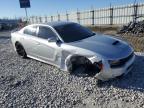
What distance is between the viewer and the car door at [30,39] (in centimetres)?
664

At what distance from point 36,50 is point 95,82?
105 inches

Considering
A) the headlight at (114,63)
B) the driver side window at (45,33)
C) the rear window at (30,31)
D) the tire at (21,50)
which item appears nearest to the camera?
the headlight at (114,63)

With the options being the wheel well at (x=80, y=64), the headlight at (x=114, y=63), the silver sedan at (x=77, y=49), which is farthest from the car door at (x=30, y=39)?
the headlight at (x=114, y=63)

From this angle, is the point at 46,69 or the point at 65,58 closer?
the point at 65,58

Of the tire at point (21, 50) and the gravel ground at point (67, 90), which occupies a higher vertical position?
the tire at point (21, 50)

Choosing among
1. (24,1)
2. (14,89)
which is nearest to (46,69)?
(14,89)

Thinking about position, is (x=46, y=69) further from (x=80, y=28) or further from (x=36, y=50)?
(x=80, y=28)

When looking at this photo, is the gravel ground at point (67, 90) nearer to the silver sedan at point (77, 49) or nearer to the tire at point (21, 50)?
the silver sedan at point (77, 49)

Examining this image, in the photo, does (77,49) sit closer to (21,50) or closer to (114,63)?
(114,63)

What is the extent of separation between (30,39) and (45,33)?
0.85 metres

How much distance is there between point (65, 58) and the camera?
17.2 ft

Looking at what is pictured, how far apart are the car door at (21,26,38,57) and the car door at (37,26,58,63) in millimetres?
317

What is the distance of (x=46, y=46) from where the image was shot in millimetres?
5930

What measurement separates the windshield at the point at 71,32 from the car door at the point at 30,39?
3.58ft
